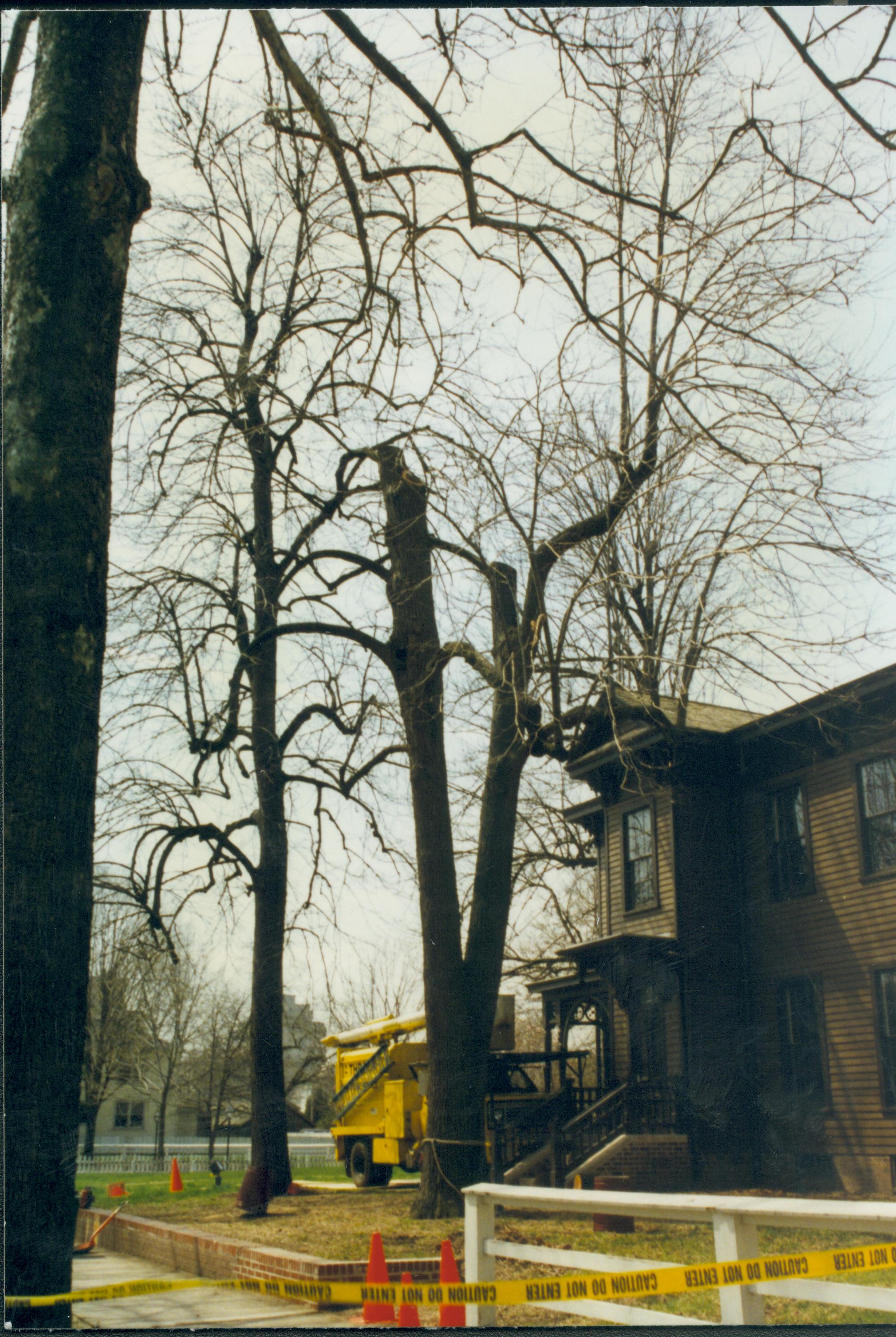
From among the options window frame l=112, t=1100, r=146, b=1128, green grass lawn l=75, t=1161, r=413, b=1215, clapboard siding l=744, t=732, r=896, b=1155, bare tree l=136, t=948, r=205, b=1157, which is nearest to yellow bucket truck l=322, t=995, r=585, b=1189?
green grass lawn l=75, t=1161, r=413, b=1215

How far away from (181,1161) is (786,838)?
2.23 m

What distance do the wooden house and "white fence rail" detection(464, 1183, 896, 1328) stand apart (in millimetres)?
194

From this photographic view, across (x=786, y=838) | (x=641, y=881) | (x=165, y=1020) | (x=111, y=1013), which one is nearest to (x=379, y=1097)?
(x=165, y=1020)

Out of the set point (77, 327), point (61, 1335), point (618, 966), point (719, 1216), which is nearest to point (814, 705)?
point (618, 966)

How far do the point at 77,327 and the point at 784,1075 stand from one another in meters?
3.10

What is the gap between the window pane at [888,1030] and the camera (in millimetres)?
2914

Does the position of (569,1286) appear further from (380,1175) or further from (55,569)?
(55,569)

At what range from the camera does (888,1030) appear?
2.98 m

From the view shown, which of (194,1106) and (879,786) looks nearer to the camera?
(194,1106)

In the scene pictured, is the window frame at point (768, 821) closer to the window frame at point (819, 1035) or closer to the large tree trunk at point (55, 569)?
the window frame at point (819, 1035)

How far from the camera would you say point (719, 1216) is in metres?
2.62

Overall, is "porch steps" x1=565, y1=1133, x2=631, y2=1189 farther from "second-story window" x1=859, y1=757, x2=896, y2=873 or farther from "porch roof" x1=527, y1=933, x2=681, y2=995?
"second-story window" x1=859, y1=757, x2=896, y2=873

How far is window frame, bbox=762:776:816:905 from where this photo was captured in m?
3.36

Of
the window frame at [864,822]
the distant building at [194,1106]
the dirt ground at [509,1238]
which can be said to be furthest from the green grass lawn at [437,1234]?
the window frame at [864,822]
